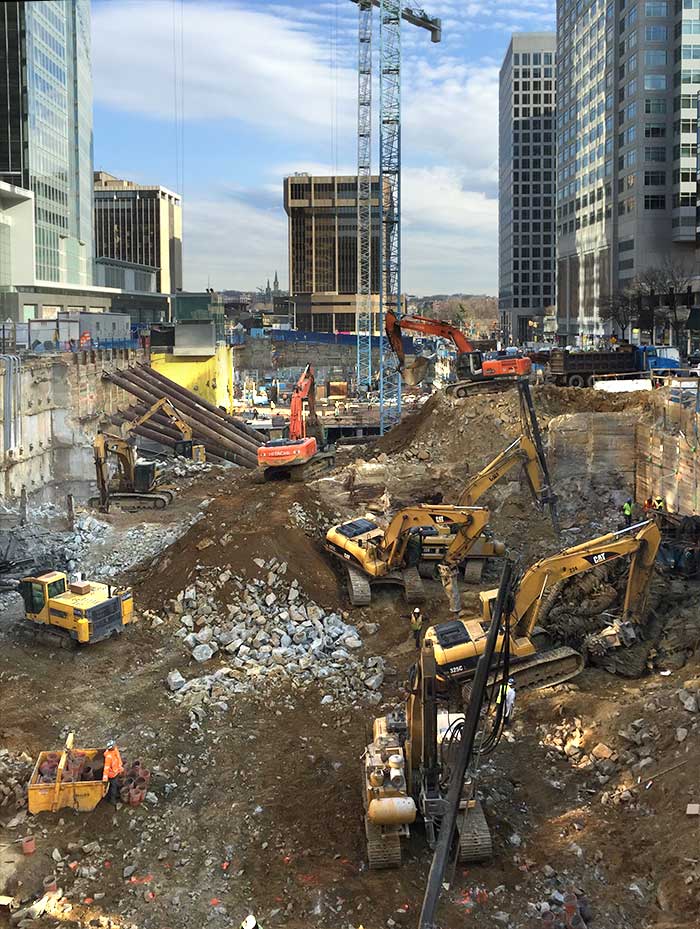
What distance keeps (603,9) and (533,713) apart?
107882 mm

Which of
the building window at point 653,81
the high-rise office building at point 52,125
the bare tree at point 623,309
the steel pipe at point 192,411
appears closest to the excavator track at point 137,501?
the steel pipe at point 192,411

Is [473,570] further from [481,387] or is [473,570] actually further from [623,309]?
[623,309]

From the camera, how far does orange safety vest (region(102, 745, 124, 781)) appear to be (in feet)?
46.5

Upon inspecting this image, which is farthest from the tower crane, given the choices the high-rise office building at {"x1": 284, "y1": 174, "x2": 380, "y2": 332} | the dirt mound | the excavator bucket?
the high-rise office building at {"x1": 284, "y1": 174, "x2": 380, "y2": 332}

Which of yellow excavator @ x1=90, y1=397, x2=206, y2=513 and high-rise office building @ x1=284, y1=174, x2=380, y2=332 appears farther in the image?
high-rise office building @ x1=284, y1=174, x2=380, y2=332

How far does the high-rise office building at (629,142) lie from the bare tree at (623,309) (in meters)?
6.52

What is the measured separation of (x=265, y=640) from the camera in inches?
812

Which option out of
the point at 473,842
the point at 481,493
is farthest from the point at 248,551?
the point at 473,842

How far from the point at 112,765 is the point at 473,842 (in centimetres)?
579

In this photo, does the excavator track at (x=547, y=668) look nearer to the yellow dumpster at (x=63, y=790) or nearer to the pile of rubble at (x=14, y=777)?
the yellow dumpster at (x=63, y=790)

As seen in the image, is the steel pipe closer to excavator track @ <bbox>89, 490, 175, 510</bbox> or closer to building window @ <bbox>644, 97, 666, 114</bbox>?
excavator track @ <bbox>89, 490, 175, 510</bbox>

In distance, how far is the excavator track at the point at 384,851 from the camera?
40.3 feet

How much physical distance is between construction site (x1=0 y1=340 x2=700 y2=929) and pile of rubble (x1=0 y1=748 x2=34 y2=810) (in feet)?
0.17

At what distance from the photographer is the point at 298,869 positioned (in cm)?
1251
